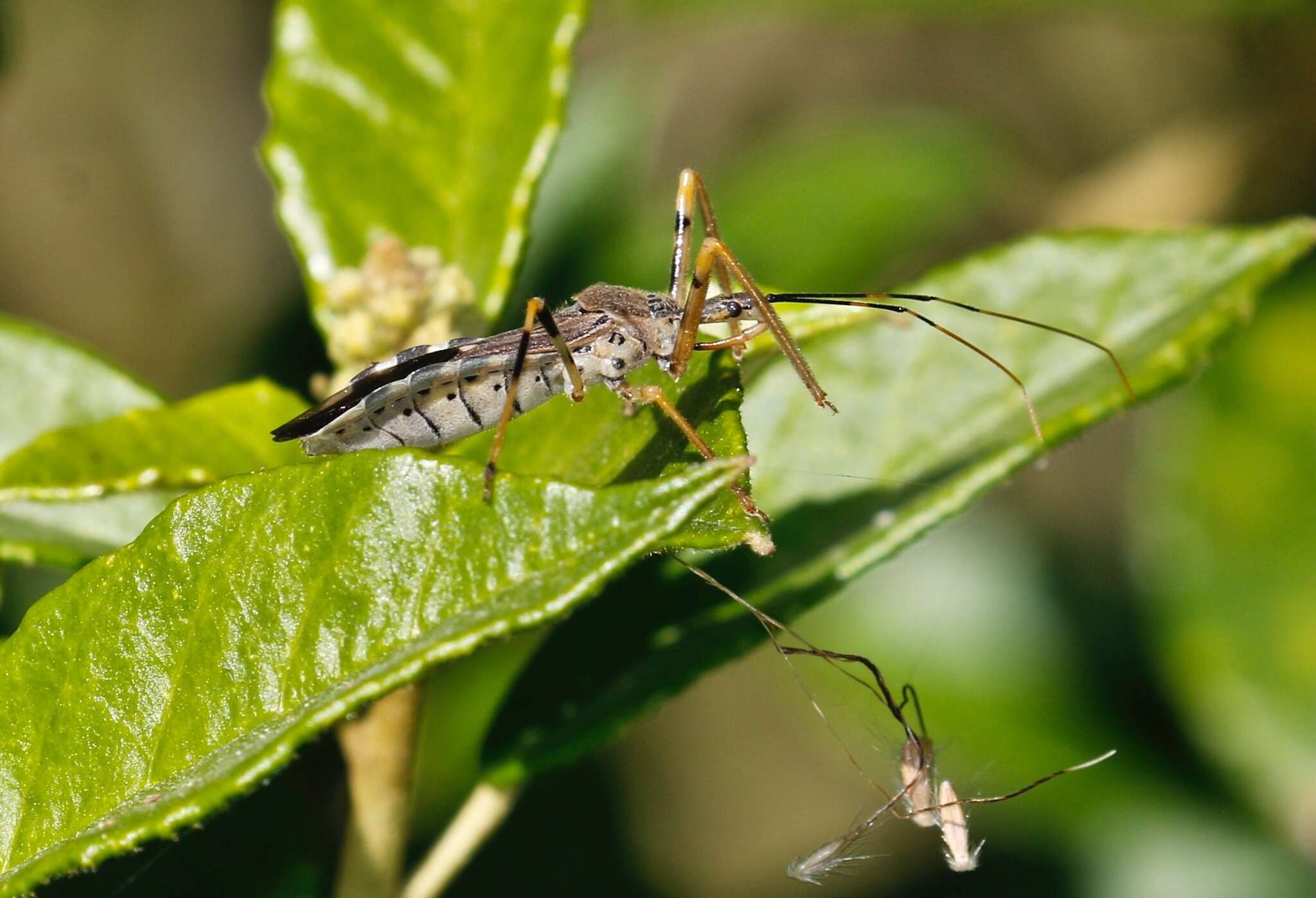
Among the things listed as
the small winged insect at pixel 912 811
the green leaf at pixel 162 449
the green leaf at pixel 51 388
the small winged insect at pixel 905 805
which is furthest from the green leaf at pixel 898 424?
the green leaf at pixel 51 388

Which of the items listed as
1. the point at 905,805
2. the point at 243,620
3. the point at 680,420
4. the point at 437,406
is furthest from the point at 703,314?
the point at 243,620

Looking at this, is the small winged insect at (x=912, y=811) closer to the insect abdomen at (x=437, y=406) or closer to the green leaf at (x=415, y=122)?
the insect abdomen at (x=437, y=406)

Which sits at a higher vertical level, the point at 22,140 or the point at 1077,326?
the point at 22,140

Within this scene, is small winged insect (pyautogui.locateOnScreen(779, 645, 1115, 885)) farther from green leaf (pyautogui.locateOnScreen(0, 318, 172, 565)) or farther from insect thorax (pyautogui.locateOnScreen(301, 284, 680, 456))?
green leaf (pyautogui.locateOnScreen(0, 318, 172, 565))

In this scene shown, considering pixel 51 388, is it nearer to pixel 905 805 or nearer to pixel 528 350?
pixel 528 350

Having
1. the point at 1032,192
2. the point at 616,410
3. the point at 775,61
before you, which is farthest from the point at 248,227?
the point at 616,410

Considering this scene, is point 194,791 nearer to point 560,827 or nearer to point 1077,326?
point 1077,326
